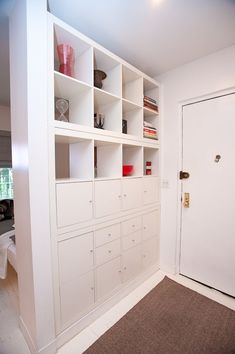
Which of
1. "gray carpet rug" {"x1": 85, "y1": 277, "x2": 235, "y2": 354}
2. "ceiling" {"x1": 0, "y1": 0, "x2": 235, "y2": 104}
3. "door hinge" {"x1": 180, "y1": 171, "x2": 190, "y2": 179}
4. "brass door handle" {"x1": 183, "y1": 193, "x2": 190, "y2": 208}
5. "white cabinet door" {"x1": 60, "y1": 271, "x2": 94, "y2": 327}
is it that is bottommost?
"gray carpet rug" {"x1": 85, "y1": 277, "x2": 235, "y2": 354}

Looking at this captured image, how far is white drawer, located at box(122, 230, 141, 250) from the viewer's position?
1733 millimetres

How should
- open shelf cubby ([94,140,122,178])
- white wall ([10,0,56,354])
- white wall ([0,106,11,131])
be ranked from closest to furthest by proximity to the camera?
white wall ([10,0,56,354]), open shelf cubby ([94,140,122,178]), white wall ([0,106,11,131])

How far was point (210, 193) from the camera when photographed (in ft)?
5.99

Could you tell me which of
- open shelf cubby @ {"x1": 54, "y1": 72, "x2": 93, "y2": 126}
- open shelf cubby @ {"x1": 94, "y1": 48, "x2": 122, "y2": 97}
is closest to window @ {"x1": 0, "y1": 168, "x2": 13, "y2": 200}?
open shelf cubby @ {"x1": 54, "y1": 72, "x2": 93, "y2": 126}

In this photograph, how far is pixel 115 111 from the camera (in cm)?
165

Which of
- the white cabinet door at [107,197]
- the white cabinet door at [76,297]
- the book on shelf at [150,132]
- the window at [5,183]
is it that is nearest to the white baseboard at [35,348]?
the white cabinet door at [76,297]

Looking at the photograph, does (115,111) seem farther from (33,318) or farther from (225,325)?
(225,325)

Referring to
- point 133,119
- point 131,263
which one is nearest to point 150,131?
point 133,119

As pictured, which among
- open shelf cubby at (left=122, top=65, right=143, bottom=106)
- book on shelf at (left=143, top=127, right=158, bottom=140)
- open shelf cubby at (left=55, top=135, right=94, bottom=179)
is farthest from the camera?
Result: book on shelf at (left=143, top=127, right=158, bottom=140)

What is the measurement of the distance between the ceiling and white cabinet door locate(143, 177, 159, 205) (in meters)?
1.30

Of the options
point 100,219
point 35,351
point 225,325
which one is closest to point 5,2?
point 100,219

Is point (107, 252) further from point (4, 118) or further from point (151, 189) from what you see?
point (4, 118)

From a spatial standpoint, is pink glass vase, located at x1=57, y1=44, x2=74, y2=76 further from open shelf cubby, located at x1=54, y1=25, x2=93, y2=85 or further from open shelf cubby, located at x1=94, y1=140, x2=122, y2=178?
open shelf cubby, located at x1=94, y1=140, x2=122, y2=178

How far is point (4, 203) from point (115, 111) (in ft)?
9.26
